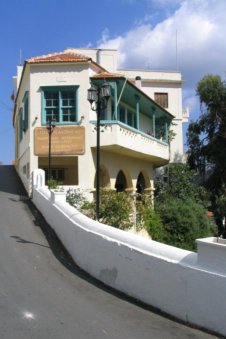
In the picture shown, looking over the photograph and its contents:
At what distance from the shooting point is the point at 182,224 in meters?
17.8

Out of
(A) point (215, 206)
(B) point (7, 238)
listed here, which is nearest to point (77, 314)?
(B) point (7, 238)

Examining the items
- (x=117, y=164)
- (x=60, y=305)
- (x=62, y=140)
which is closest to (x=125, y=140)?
(x=117, y=164)

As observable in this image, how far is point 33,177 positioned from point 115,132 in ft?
13.3

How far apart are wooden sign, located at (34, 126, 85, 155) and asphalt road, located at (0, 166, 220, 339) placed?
6.30 m

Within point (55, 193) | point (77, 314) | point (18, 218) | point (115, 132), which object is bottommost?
point (77, 314)

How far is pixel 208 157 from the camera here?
1062 inches

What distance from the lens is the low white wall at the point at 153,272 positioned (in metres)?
4.52

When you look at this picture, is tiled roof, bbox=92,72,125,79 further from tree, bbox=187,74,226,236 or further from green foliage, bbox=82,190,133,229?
tree, bbox=187,74,226,236

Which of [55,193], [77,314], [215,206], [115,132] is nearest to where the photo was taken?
[77,314]

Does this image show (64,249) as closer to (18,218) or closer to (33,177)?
(18,218)

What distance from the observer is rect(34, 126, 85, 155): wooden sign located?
1470 centimetres

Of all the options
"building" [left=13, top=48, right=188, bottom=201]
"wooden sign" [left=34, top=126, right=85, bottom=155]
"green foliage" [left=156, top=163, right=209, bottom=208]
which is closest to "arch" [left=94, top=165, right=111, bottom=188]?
"building" [left=13, top=48, right=188, bottom=201]

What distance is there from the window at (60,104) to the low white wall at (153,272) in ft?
25.9

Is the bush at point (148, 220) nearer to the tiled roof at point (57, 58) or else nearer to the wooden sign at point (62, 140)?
the wooden sign at point (62, 140)
